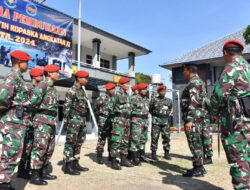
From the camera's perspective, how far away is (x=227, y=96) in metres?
2.54

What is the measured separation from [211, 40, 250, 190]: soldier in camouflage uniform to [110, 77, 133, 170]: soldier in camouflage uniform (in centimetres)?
239

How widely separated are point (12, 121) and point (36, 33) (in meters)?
7.08

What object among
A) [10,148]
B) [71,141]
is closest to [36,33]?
[71,141]

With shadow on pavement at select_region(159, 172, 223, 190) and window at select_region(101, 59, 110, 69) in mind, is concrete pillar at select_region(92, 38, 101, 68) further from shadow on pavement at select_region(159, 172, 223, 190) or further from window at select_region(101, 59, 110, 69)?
shadow on pavement at select_region(159, 172, 223, 190)

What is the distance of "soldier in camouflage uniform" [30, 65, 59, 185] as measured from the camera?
347cm

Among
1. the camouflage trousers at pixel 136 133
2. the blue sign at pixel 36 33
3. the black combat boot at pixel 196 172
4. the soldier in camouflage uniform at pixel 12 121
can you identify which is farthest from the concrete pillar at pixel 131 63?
the soldier in camouflage uniform at pixel 12 121

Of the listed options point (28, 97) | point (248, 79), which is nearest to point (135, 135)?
point (28, 97)

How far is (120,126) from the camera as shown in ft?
15.1

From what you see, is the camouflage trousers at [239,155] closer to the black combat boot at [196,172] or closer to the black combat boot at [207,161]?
the black combat boot at [196,172]

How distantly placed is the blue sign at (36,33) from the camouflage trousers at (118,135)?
5544 millimetres

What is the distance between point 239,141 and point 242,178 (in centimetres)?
41

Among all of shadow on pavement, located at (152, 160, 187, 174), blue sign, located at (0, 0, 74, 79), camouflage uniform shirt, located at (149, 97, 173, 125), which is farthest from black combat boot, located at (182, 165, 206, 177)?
blue sign, located at (0, 0, 74, 79)

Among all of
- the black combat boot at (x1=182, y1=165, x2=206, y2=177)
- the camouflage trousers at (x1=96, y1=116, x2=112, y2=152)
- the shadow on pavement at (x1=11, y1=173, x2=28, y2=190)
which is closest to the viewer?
the shadow on pavement at (x1=11, y1=173, x2=28, y2=190)

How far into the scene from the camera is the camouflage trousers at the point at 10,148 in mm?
2779
